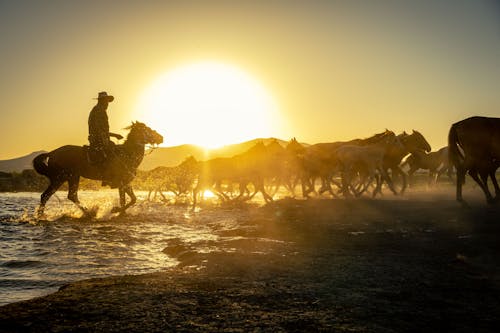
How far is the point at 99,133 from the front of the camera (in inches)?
492

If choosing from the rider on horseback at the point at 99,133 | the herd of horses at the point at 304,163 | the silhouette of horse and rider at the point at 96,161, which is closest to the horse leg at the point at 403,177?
the herd of horses at the point at 304,163

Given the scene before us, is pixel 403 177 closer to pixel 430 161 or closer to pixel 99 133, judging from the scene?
pixel 430 161

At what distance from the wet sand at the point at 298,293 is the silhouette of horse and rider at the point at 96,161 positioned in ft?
23.6

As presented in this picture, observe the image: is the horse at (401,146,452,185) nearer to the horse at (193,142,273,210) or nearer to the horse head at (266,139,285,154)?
the horse head at (266,139,285,154)

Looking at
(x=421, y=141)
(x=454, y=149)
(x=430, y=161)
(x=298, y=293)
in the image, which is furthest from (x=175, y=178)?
(x=298, y=293)

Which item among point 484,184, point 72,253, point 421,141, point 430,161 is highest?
point 421,141

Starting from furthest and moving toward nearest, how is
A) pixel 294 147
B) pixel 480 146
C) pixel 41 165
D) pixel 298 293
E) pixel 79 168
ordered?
A: pixel 294 147, pixel 79 168, pixel 41 165, pixel 480 146, pixel 298 293

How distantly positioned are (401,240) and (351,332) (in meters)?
4.53

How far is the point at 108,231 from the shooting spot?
8.97 m

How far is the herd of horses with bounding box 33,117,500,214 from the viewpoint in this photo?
11.8 meters

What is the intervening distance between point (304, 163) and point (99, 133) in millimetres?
12471

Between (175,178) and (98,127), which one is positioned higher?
(98,127)

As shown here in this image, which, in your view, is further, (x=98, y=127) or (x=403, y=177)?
(x=403, y=177)

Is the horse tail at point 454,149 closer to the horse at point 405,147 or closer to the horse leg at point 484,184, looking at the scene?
the horse leg at point 484,184
